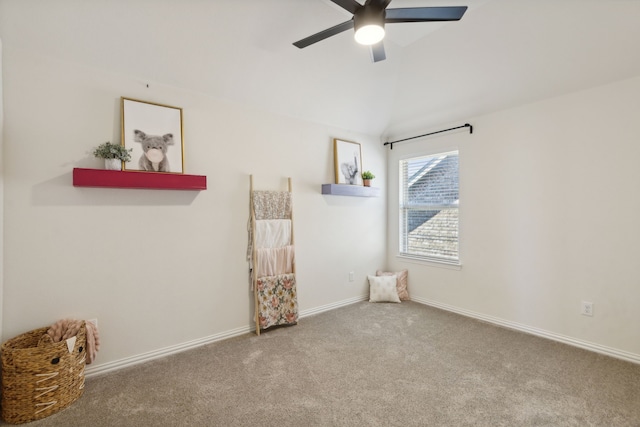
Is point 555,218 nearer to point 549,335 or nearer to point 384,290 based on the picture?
point 549,335

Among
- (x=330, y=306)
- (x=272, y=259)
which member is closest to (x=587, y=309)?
(x=330, y=306)

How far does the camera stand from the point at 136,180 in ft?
7.59

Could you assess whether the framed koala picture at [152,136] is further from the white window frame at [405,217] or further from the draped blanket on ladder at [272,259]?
the white window frame at [405,217]

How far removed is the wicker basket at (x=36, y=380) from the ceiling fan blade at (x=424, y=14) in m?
2.90

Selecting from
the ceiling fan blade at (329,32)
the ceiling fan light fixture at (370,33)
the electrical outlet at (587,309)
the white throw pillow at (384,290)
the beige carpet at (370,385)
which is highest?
the ceiling fan blade at (329,32)

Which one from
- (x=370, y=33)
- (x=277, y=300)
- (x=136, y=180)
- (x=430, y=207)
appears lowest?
(x=277, y=300)

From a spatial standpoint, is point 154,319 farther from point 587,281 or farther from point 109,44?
point 587,281

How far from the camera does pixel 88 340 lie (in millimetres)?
2164

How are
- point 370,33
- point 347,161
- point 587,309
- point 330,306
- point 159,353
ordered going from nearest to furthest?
point 370,33
point 159,353
point 587,309
point 330,306
point 347,161

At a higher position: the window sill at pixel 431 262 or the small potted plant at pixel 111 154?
the small potted plant at pixel 111 154

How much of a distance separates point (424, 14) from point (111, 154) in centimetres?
235

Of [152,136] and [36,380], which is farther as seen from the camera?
[152,136]

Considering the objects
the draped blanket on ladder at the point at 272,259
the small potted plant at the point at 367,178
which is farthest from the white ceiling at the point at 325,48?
the draped blanket on ladder at the point at 272,259

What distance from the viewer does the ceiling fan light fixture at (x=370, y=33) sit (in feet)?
6.04
